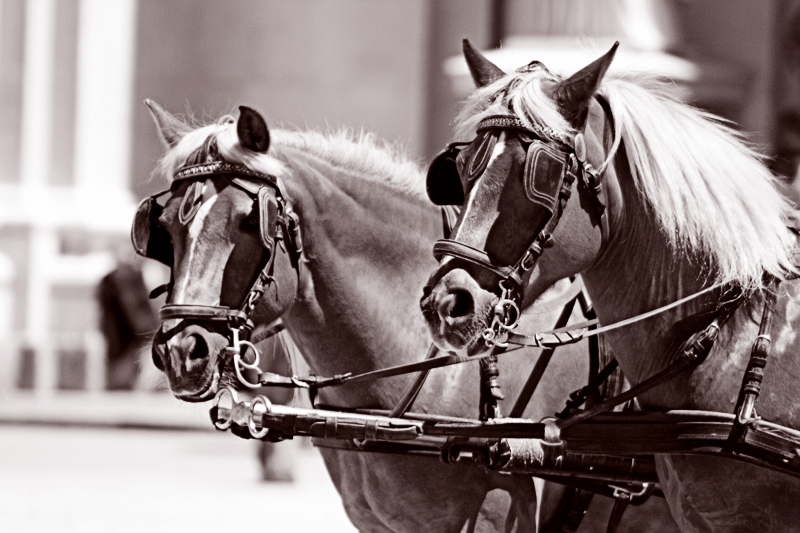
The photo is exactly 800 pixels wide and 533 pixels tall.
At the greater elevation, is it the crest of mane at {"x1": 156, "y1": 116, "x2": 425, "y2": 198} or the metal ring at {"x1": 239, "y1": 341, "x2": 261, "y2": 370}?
the crest of mane at {"x1": 156, "y1": 116, "x2": 425, "y2": 198}

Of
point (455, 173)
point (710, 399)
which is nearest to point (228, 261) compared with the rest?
point (455, 173)

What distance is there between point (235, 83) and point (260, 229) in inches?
546

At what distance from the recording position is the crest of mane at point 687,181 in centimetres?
331

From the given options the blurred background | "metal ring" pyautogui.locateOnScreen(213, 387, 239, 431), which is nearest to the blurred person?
the blurred background

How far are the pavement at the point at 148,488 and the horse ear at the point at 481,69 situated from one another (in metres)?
4.59

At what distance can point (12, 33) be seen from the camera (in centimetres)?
1534

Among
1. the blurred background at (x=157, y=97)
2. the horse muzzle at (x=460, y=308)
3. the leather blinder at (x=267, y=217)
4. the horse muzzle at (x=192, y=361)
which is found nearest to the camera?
the horse muzzle at (x=460, y=308)

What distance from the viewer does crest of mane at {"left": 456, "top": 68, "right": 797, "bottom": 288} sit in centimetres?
331

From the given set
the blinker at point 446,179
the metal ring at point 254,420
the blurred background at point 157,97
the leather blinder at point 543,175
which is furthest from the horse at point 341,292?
the blurred background at point 157,97

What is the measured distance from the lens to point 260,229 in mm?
4016

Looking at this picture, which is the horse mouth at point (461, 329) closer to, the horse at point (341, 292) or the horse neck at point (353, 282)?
the horse at point (341, 292)

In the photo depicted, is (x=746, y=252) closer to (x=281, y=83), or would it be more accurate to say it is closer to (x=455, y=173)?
(x=455, y=173)

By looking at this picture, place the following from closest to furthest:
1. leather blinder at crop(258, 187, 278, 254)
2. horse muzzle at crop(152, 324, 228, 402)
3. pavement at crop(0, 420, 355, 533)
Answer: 1. horse muzzle at crop(152, 324, 228, 402)
2. leather blinder at crop(258, 187, 278, 254)
3. pavement at crop(0, 420, 355, 533)

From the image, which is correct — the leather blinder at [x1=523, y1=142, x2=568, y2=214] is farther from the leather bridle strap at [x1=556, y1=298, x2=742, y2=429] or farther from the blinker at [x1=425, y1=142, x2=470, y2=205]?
the leather bridle strap at [x1=556, y1=298, x2=742, y2=429]
